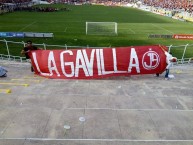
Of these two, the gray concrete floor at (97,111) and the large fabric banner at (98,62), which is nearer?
the gray concrete floor at (97,111)

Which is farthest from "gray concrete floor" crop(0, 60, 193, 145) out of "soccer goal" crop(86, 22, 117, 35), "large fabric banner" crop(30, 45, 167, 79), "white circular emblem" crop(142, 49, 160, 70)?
"soccer goal" crop(86, 22, 117, 35)

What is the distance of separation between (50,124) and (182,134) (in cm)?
360

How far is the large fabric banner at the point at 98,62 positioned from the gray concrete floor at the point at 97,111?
0.47 metres

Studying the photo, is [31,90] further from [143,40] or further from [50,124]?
[143,40]

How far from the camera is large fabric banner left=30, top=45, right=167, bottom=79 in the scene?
43.2 ft

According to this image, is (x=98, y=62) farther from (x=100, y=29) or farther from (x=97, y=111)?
(x=100, y=29)

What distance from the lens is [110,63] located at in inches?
522

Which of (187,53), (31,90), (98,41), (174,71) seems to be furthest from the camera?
(98,41)

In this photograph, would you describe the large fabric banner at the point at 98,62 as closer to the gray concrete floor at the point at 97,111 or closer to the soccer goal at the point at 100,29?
the gray concrete floor at the point at 97,111

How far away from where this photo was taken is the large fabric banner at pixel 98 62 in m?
13.2

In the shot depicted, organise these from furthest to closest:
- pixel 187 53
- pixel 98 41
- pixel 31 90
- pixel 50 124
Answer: pixel 98 41 → pixel 187 53 → pixel 31 90 → pixel 50 124

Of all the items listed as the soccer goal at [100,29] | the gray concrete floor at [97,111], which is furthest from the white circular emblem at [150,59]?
the soccer goal at [100,29]

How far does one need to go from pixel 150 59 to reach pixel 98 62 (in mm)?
2321

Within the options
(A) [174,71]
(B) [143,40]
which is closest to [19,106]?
(A) [174,71]
